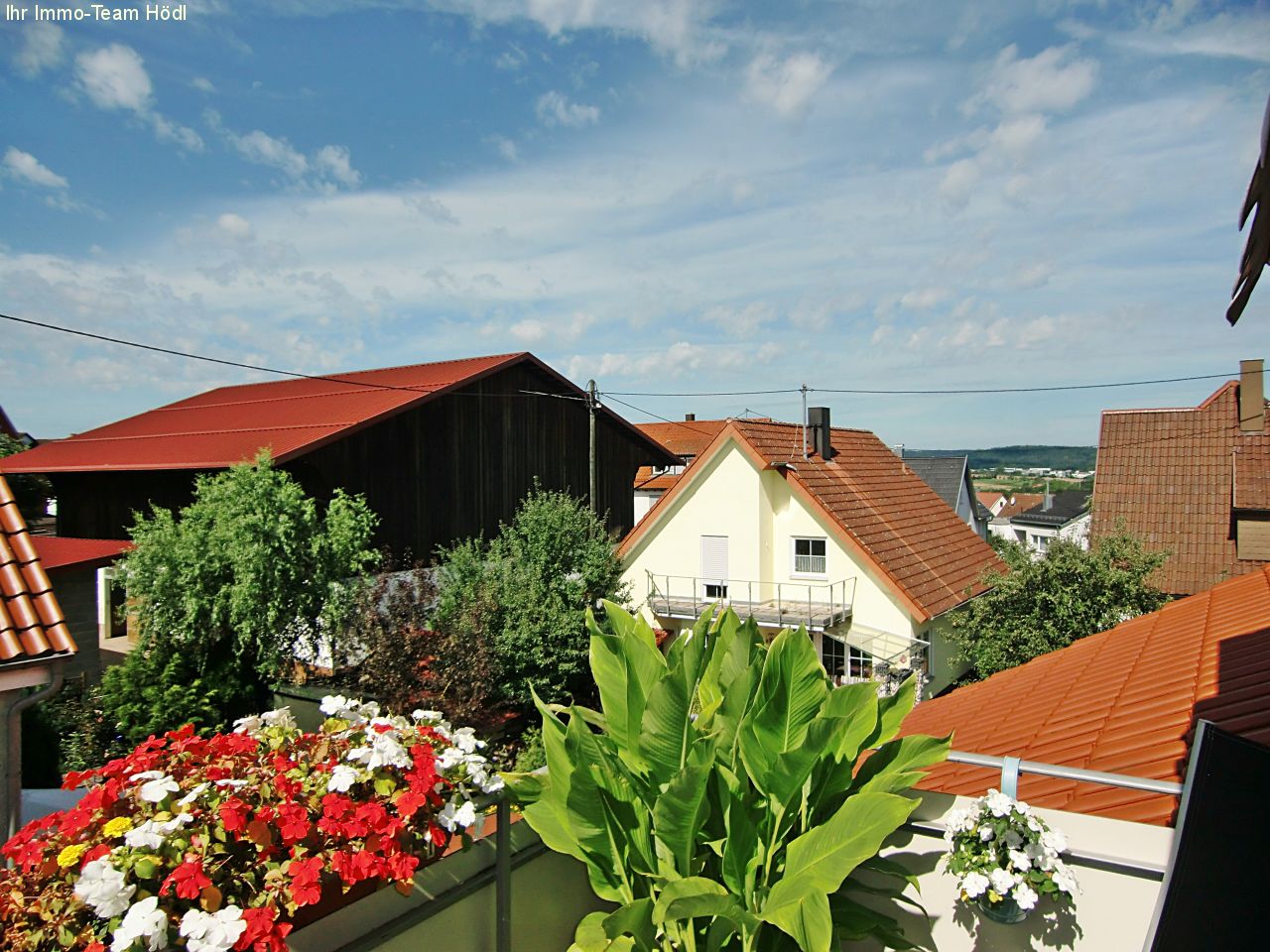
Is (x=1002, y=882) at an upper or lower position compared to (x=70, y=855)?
lower

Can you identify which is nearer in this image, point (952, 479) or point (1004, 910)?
point (1004, 910)

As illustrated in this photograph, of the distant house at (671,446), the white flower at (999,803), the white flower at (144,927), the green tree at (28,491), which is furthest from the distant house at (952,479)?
the white flower at (144,927)

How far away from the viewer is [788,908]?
2471 millimetres

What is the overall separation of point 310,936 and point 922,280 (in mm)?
21437

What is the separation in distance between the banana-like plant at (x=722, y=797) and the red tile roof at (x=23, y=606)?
3.04 meters

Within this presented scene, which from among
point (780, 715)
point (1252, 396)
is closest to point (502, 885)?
point (780, 715)

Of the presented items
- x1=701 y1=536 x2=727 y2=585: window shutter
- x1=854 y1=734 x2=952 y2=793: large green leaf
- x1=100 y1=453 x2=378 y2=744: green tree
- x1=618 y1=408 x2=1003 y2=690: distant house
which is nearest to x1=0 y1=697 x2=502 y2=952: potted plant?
x1=854 y1=734 x2=952 y2=793: large green leaf

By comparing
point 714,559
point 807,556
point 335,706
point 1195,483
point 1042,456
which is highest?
point 1042,456

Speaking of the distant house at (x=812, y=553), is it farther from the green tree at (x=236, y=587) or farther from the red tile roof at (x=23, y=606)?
the red tile roof at (x=23, y=606)

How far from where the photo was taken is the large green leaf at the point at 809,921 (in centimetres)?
238

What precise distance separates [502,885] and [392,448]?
17.0m

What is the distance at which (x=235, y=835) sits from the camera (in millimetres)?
2025

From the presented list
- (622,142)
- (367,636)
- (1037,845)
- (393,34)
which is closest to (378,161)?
(622,142)

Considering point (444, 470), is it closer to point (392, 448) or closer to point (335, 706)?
point (392, 448)
